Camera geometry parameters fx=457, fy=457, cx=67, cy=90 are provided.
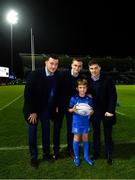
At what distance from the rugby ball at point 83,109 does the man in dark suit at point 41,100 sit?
480 mm

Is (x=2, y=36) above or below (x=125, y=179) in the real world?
above

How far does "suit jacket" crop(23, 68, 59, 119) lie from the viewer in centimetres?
784

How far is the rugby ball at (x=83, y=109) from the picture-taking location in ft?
26.1

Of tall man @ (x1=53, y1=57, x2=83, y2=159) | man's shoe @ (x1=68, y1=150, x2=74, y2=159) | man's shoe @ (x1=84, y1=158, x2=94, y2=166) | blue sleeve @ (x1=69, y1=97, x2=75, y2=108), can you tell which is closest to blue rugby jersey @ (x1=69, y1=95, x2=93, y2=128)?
blue sleeve @ (x1=69, y1=97, x2=75, y2=108)

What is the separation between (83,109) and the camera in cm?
795

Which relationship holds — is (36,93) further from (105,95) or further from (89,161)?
(89,161)

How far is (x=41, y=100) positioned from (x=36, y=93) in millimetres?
191

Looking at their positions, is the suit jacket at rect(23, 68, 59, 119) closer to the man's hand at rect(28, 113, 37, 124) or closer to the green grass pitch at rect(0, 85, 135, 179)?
the man's hand at rect(28, 113, 37, 124)

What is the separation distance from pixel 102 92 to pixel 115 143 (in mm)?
2220

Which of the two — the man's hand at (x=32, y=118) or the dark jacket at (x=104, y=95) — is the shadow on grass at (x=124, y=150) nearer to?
the dark jacket at (x=104, y=95)

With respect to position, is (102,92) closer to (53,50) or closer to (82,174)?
(82,174)

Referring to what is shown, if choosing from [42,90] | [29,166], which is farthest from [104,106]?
[29,166]

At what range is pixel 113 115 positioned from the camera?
26.4ft

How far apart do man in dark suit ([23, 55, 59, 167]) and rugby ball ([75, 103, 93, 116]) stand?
1.57 ft
